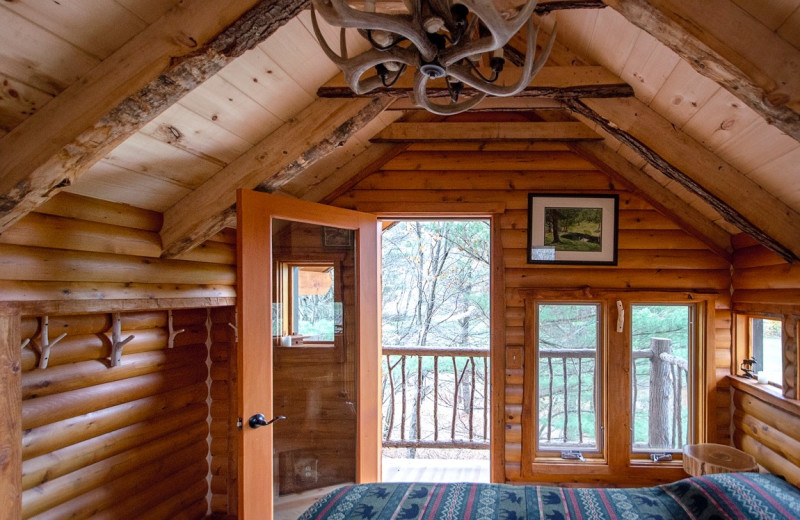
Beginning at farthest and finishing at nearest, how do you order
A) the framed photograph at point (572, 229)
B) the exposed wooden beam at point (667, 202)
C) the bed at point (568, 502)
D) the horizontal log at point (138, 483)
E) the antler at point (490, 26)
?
the framed photograph at point (572, 229) < the exposed wooden beam at point (667, 202) < the horizontal log at point (138, 483) < the bed at point (568, 502) < the antler at point (490, 26)

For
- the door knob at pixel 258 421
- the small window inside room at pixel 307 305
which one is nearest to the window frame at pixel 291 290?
the small window inside room at pixel 307 305

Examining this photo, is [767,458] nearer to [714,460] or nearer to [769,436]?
[769,436]

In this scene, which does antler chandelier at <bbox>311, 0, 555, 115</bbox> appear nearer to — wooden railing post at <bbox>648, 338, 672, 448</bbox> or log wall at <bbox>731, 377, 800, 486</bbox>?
log wall at <bbox>731, 377, 800, 486</bbox>

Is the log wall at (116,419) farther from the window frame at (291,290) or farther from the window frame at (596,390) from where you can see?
the window frame at (596,390)

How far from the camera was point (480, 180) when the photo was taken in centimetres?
332

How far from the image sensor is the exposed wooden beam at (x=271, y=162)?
7.88 ft

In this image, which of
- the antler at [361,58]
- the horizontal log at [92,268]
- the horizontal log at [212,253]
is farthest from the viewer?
the horizontal log at [212,253]

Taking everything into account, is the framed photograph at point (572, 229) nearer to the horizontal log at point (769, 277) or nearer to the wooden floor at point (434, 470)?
the horizontal log at point (769, 277)

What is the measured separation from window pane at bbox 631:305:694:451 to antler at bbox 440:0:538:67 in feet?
8.93

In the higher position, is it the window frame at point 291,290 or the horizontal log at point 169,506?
the window frame at point 291,290

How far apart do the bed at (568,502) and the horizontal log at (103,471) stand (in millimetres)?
1300

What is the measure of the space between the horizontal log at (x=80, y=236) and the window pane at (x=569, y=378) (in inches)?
99.1

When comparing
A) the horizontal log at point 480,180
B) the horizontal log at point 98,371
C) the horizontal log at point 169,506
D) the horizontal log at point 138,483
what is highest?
the horizontal log at point 480,180

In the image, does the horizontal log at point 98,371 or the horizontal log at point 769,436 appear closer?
the horizontal log at point 98,371
